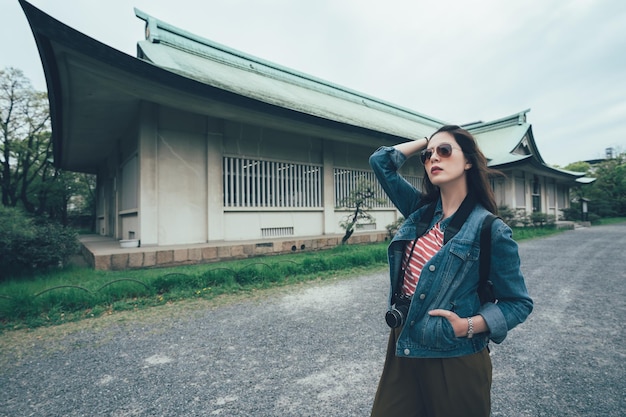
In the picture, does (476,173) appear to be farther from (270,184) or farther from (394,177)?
(270,184)

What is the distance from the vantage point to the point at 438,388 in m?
1.31

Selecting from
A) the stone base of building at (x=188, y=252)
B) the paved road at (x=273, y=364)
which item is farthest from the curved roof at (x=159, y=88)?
the paved road at (x=273, y=364)

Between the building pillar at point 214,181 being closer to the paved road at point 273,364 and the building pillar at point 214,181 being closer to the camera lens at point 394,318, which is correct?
the paved road at point 273,364

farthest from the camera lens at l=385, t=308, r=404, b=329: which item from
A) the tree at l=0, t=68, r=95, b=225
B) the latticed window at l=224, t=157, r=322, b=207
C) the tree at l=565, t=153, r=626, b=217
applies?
the tree at l=565, t=153, r=626, b=217

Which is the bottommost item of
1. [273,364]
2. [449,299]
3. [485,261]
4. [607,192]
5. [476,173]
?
[273,364]

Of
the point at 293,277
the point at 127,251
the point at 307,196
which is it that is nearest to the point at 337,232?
the point at 307,196

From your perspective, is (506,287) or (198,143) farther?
(198,143)

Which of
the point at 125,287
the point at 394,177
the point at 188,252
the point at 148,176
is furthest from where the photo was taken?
the point at 148,176

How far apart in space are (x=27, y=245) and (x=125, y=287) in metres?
2.33

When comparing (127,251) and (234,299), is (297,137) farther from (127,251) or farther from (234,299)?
(234,299)

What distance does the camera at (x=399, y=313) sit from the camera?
4.50 ft

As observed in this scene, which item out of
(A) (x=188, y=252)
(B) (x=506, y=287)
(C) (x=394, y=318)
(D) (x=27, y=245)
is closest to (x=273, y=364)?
(C) (x=394, y=318)

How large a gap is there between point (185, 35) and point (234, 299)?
10.9 m

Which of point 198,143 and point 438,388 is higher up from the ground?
point 198,143
